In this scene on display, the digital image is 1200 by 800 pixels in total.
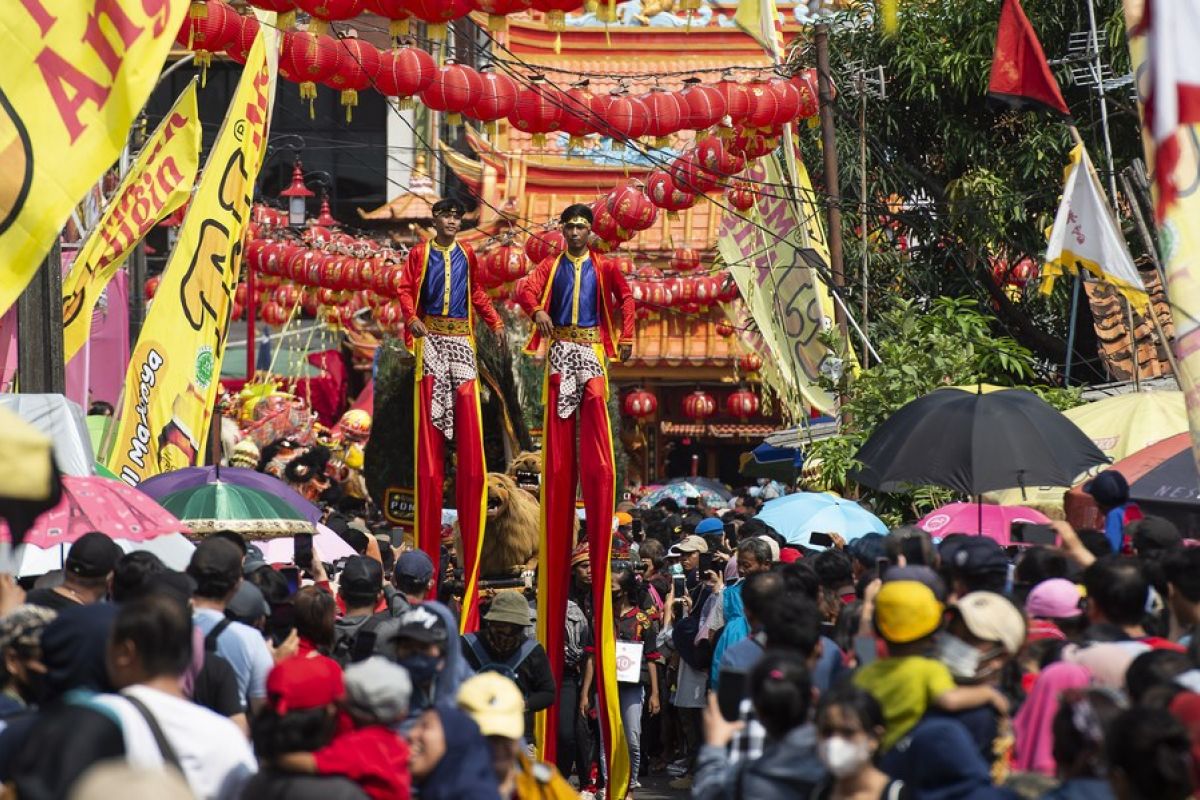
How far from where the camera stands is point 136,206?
45.5ft

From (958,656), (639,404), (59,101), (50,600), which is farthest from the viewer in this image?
(639,404)

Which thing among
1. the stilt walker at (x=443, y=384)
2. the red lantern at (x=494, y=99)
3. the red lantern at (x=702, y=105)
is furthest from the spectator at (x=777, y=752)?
the red lantern at (x=702, y=105)

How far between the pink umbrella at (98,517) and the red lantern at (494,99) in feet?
26.5

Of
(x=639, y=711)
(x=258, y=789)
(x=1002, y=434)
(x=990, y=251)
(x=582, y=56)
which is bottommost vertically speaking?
(x=639, y=711)

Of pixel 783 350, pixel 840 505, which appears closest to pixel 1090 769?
pixel 840 505

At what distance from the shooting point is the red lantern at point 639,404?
33.1 meters

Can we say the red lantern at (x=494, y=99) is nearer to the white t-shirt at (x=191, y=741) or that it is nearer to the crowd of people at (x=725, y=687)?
the crowd of people at (x=725, y=687)

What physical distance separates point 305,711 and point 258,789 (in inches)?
9.8

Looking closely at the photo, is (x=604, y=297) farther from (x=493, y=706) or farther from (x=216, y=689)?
(x=493, y=706)

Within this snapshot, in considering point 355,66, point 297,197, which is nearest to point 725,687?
point 355,66

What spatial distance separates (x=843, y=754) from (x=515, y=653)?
161 inches

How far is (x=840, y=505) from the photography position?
12945 millimetres

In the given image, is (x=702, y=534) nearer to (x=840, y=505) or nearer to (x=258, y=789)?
(x=840, y=505)

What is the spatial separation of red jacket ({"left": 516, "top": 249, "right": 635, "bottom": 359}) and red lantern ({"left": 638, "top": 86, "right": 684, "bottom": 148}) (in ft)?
17.7
